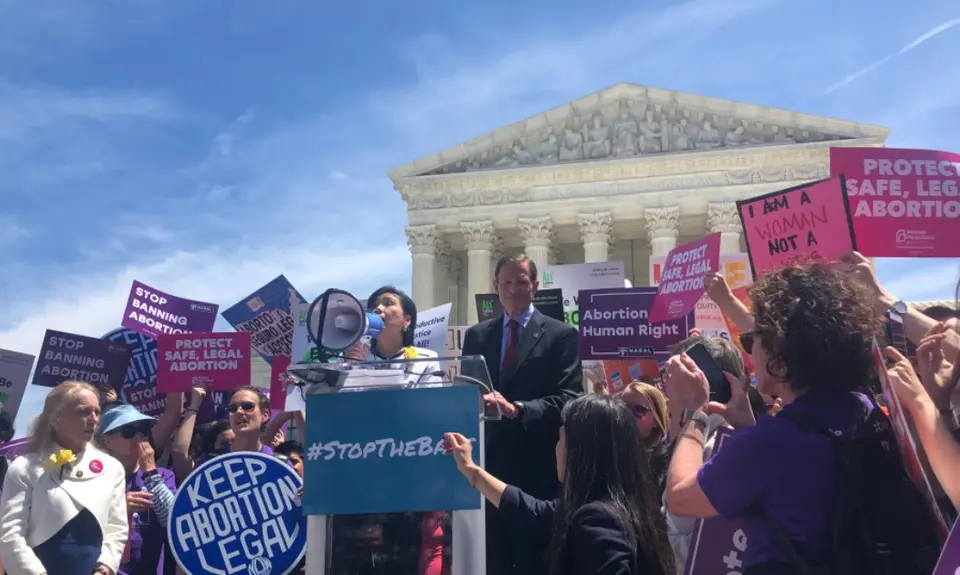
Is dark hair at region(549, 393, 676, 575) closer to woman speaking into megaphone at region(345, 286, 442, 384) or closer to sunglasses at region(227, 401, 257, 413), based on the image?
woman speaking into megaphone at region(345, 286, 442, 384)

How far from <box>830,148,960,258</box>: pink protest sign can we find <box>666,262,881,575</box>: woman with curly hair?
2.83 m

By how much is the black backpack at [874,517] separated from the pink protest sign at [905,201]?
3151 mm

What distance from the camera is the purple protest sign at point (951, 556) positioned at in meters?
1.93

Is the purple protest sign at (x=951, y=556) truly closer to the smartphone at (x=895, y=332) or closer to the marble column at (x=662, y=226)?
the smartphone at (x=895, y=332)

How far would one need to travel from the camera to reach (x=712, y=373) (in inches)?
114

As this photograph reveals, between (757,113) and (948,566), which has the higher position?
(757,113)

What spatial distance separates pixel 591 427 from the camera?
314cm

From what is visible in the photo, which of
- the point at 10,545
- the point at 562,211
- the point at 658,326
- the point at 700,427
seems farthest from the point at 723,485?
the point at 562,211

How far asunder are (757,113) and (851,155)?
3265 cm

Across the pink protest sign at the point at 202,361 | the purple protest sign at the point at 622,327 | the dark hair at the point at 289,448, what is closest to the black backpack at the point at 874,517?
the dark hair at the point at 289,448

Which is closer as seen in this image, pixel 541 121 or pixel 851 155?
pixel 851 155

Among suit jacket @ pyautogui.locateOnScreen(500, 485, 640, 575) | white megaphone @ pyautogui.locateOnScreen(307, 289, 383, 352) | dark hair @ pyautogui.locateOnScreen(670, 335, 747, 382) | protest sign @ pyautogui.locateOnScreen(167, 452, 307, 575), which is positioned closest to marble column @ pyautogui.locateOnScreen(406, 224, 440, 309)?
dark hair @ pyautogui.locateOnScreen(670, 335, 747, 382)

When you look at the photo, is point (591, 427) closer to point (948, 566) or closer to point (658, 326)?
point (948, 566)

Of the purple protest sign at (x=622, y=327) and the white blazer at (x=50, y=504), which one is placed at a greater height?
the purple protest sign at (x=622, y=327)
